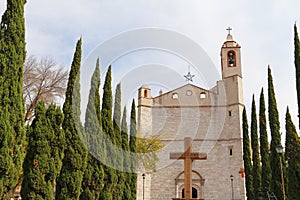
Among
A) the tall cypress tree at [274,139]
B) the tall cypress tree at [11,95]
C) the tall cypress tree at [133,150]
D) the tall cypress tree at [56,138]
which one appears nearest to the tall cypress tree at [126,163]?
the tall cypress tree at [133,150]

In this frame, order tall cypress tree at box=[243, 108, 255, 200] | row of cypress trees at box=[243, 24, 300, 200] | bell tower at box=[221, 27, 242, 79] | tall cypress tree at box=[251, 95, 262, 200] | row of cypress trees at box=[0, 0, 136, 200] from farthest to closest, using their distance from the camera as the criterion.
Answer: bell tower at box=[221, 27, 242, 79]
tall cypress tree at box=[243, 108, 255, 200]
tall cypress tree at box=[251, 95, 262, 200]
row of cypress trees at box=[243, 24, 300, 200]
row of cypress trees at box=[0, 0, 136, 200]

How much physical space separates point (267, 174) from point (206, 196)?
375 inches

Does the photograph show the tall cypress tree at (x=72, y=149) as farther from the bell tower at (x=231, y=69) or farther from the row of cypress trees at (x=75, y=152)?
the bell tower at (x=231, y=69)

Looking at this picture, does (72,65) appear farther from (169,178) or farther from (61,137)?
(169,178)

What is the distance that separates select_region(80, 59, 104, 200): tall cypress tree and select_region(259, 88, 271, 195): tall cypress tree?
7.26 meters

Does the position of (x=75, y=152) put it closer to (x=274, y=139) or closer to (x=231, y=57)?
(x=274, y=139)

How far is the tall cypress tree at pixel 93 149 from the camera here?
9.79 meters

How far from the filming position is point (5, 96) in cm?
660

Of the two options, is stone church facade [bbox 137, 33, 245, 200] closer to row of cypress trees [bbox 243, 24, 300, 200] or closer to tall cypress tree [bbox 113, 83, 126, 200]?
row of cypress trees [bbox 243, 24, 300, 200]

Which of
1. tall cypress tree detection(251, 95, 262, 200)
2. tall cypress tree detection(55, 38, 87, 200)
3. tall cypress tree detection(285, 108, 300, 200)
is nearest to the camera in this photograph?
tall cypress tree detection(55, 38, 87, 200)

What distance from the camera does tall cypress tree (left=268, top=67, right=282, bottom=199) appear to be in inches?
458

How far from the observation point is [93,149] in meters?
10.1

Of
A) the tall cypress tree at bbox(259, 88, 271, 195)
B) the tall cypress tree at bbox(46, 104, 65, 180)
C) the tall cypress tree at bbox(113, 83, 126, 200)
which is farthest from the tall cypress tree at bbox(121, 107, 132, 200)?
the tall cypress tree at bbox(46, 104, 65, 180)

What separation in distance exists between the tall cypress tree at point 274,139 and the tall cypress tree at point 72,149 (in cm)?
704
